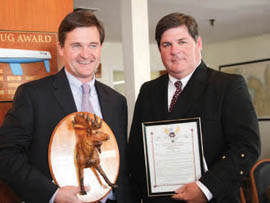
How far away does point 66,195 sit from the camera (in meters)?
1.56

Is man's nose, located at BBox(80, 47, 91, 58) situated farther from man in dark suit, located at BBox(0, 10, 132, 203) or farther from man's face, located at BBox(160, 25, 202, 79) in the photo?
man's face, located at BBox(160, 25, 202, 79)

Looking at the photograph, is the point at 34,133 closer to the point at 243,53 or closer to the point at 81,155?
the point at 81,155

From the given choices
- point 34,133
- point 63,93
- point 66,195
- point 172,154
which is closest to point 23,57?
point 63,93

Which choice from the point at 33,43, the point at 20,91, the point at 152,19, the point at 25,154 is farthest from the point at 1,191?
the point at 152,19

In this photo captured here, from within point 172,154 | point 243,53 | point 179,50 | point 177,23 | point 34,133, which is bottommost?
point 172,154

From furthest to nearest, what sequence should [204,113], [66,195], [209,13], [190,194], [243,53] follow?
[243,53], [209,13], [204,113], [190,194], [66,195]

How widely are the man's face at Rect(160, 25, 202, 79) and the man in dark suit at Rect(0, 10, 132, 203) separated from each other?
0.32 metres

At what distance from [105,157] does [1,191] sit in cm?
61

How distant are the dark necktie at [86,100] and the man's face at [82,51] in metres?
0.05

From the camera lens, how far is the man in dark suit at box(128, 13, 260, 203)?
168 cm

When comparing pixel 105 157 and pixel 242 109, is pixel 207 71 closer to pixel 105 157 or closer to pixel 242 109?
pixel 242 109

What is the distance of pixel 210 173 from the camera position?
1.67 meters

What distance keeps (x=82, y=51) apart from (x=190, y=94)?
1.82 feet

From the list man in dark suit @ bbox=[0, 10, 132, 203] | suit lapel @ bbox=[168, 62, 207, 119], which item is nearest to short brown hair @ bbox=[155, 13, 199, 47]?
suit lapel @ bbox=[168, 62, 207, 119]
